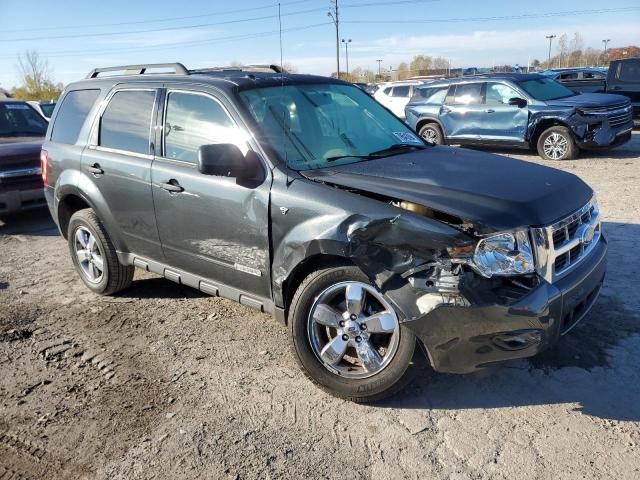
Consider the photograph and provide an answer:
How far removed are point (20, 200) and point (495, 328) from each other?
23.4 feet

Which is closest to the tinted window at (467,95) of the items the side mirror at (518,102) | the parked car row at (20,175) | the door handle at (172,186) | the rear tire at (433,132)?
the rear tire at (433,132)

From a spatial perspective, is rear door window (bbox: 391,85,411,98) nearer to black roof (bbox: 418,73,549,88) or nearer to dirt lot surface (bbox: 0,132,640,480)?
black roof (bbox: 418,73,549,88)

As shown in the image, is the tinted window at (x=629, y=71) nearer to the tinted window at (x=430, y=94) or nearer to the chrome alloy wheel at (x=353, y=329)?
the tinted window at (x=430, y=94)

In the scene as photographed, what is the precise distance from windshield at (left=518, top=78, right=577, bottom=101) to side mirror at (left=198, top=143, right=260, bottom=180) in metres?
9.43

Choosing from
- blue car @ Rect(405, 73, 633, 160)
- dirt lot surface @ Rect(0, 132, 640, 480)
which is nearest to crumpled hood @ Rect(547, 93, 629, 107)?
blue car @ Rect(405, 73, 633, 160)

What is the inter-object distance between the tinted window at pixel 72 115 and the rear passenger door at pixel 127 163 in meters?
0.29

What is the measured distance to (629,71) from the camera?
47.2 feet

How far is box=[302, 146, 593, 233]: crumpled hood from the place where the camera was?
274cm

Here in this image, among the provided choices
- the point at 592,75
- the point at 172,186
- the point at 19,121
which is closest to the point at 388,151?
the point at 172,186

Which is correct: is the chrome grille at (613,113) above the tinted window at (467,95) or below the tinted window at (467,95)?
below

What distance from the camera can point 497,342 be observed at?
273cm

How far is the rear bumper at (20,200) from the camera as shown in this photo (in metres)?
7.40

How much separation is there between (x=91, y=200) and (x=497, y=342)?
3.55 meters

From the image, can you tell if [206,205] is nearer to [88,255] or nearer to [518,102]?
[88,255]
